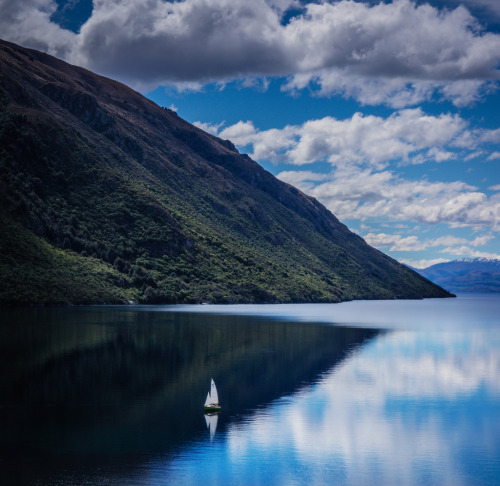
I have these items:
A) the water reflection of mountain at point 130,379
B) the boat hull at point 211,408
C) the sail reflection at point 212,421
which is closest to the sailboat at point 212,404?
the boat hull at point 211,408

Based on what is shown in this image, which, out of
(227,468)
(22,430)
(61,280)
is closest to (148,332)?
(22,430)

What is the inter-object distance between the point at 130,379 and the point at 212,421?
668 inches

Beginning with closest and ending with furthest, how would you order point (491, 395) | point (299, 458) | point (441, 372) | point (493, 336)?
point (299, 458) → point (491, 395) → point (441, 372) → point (493, 336)

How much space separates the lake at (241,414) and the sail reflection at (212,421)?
7cm

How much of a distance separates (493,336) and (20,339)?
85.2 meters

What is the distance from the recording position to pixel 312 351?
81.8 m

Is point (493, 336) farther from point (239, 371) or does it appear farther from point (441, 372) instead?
point (239, 371)

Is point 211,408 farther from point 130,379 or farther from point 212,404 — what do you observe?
point 130,379

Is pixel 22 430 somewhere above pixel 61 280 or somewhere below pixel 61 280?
below

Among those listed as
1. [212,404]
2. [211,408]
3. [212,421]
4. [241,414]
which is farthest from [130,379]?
[212,421]

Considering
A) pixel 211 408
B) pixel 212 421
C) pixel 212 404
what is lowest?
pixel 212 421

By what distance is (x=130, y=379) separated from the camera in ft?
182

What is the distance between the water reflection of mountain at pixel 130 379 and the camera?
35656 mm

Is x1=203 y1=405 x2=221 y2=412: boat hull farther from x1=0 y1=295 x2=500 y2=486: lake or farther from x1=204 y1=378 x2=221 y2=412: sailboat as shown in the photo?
x1=0 y1=295 x2=500 y2=486: lake
